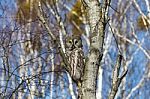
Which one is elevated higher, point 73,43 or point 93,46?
point 73,43

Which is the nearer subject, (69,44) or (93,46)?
(93,46)

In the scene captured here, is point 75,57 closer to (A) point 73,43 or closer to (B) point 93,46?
(A) point 73,43

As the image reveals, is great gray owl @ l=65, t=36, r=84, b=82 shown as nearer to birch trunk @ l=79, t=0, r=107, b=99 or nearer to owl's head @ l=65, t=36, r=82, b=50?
owl's head @ l=65, t=36, r=82, b=50

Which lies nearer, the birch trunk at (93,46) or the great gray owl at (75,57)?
the birch trunk at (93,46)

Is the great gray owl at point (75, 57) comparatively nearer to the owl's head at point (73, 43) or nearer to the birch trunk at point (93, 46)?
the owl's head at point (73, 43)

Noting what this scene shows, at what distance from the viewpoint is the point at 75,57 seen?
4.12 meters

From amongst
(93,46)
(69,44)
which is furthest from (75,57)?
(93,46)

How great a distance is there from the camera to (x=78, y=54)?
13.8 ft

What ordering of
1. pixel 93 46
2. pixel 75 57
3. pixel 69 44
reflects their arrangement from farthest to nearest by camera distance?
pixel 69 44, pixel 75 57, pixel 93 46

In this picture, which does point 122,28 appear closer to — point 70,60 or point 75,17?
point 75,17

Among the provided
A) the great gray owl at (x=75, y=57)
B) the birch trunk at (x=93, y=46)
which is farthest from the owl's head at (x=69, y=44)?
the birch trunk at (x=93, y=46)

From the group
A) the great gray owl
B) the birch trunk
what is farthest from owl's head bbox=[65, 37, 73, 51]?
the birch trunk

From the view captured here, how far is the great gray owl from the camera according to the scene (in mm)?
3871

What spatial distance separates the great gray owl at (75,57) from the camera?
3.87m
